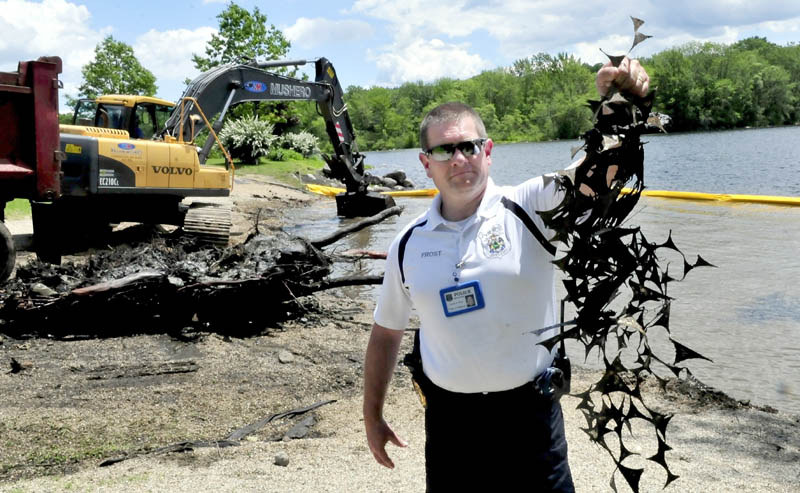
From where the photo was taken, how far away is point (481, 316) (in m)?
2.72

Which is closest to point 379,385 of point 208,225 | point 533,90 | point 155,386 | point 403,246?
point 403,246

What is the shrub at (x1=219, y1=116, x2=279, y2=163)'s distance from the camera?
3500 cm

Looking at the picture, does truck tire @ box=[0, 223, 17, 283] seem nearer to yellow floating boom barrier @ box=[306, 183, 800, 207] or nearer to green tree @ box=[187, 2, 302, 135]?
yellow floating boom barrier @ box=[306, 183, 800, 207]

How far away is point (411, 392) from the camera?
6.23m

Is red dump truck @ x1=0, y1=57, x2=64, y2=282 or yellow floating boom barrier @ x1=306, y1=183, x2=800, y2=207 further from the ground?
red dump truck @ x1=0, y1=57, x2=64, y2=282

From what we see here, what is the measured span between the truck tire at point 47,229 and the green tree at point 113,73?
134ft

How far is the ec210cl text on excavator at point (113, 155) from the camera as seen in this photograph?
10.9 meters

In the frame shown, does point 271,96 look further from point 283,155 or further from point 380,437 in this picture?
point 283,155

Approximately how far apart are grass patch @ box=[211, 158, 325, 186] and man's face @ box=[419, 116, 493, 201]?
2810 centimetres

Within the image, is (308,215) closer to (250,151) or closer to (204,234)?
(204,234)

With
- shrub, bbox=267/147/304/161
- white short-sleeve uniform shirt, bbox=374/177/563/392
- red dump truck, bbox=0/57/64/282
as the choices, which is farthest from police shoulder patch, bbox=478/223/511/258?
shrub, bbox=267/147/304/161

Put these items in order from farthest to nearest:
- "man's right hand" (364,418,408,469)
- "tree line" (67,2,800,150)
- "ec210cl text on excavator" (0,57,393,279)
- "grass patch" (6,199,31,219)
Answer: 1. "tree line" (67,2,800,150)
2. "grass patch" (6,199,31,219)
3. "ec210cl text on excavator" (0,57,393,279)
4. "man's right hand" (364,418,408,469)

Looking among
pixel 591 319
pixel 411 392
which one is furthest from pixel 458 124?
pixel 411 392

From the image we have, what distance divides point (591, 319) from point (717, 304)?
8.04 m
